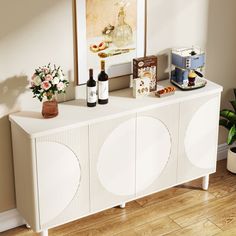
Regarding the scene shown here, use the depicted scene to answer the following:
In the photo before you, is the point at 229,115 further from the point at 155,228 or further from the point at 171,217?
the point at 155,228

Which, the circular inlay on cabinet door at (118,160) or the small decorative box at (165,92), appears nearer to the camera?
the circular inlay on cabinet door at (118,160)

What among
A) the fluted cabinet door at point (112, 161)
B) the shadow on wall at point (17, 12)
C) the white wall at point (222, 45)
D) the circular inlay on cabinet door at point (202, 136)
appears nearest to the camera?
the shadow on wall at point (17, 12)

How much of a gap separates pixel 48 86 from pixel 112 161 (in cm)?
60

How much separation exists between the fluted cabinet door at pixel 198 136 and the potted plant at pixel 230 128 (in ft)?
0.71

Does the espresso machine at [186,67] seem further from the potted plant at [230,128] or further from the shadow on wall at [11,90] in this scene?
the shadow on wall at [11,90]

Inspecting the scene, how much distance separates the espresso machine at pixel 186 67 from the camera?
372 cm

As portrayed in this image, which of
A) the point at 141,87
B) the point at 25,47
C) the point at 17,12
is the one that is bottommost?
the point at 141,87

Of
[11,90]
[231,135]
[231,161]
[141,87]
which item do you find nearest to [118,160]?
[141,87]

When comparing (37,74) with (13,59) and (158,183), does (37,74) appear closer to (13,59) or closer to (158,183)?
(13,59)

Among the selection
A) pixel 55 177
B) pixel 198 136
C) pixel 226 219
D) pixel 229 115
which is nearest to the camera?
pixel 55 177

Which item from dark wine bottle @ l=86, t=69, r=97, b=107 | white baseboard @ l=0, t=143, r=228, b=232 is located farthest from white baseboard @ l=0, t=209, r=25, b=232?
dark wine bottle @ l=86, t=69, r=97, b=107

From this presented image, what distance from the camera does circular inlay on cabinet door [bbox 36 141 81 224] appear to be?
3207 millimetres

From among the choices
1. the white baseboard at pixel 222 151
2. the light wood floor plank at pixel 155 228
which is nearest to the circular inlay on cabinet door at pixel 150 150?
the light wood floor plank at pixel 155 228

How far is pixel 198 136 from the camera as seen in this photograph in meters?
3.82
